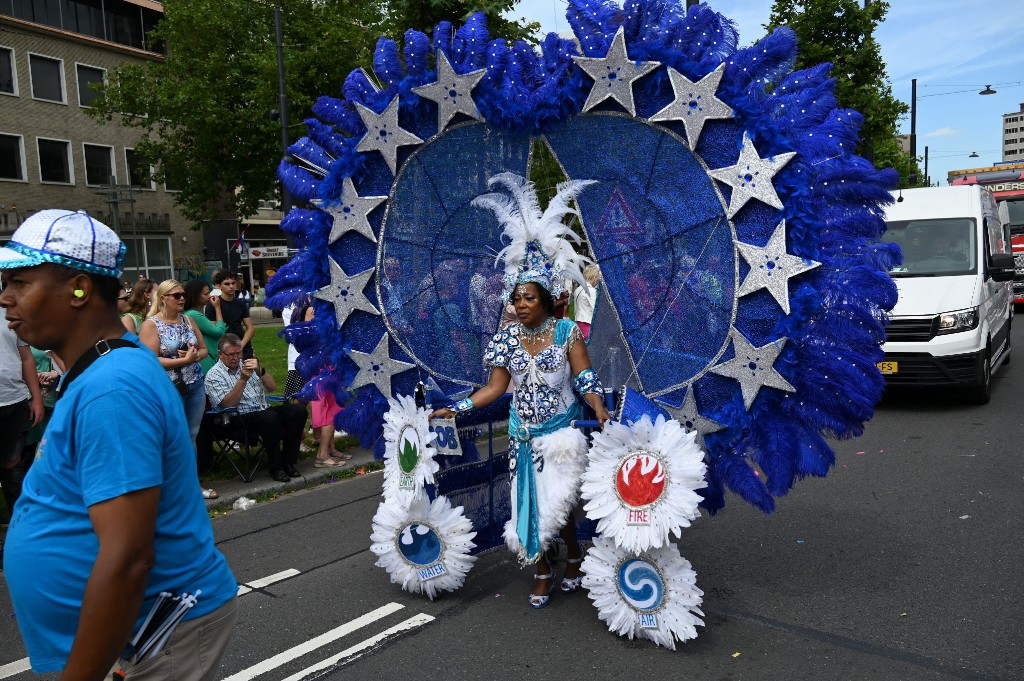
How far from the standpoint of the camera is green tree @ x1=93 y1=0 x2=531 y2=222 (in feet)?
66.8

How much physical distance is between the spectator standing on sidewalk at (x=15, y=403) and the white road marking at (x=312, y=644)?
115 inches

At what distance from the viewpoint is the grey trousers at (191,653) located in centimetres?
181

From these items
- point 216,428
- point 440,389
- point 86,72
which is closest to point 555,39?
point 440,389

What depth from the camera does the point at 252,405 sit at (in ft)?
22.9

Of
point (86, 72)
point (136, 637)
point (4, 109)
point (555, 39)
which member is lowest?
point (136, 637)

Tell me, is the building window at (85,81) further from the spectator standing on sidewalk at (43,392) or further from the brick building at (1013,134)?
the brick building at (1013,134)

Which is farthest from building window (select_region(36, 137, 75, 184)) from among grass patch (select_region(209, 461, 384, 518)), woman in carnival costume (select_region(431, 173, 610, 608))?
woman in carnival costume (select_region(431, 173, 610, 608))

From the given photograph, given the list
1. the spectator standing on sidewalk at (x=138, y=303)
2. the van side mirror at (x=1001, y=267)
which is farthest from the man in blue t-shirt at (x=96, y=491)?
the van side mirror at (x=1001, y=267)

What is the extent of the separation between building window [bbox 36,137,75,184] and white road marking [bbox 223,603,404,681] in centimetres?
3237

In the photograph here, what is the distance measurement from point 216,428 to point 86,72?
31663mm

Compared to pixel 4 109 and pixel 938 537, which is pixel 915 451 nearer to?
pixel 938 537

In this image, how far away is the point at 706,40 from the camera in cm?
396

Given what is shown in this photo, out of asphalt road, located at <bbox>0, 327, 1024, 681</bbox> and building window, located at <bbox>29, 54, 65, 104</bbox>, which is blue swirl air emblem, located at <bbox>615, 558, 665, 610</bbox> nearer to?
asphalt road, located at <bbox>0, 327, 1024, 681</bbox>

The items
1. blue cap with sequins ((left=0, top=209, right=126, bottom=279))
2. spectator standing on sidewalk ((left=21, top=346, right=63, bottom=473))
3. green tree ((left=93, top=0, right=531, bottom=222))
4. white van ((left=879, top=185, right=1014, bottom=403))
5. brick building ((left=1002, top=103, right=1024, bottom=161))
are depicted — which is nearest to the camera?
blue cap with sequins ((left=0, top=209, right=126, bottom=279))
